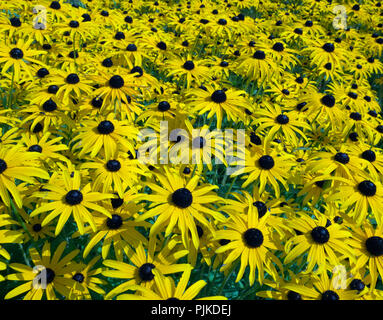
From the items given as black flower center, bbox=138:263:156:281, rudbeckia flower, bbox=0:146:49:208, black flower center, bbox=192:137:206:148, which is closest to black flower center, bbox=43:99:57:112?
rudbeckia flower, bbox=0:146:49:208

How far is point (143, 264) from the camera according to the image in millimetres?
2084

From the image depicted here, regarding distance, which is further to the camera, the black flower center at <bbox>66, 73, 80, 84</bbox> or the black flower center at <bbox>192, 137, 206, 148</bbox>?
the black flower center at <bbox>66, 73, 80, 84</bbox>

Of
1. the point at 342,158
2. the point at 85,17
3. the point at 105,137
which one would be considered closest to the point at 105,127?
the point at 105,137

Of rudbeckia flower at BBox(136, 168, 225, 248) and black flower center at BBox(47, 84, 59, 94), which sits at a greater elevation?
black flower center at BBox(47, 84, 59, 94)

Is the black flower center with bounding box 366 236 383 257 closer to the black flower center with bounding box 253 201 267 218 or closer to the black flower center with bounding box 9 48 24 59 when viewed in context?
the black flower center with bounding box 253 201 267 218

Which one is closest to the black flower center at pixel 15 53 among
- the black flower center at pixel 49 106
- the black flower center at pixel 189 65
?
the black flower center at pixel 49 106

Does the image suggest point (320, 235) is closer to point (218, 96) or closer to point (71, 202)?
point (218, 96)

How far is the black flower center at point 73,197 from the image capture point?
85.3 inches

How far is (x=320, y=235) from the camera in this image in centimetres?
218

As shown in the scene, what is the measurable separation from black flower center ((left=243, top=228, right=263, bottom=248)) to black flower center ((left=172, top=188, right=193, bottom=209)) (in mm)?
495

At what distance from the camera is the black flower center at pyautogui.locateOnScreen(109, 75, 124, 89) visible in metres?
3.05

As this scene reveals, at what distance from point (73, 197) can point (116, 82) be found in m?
1.42
